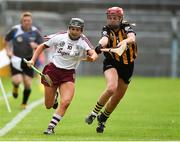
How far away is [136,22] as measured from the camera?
4225 centimetres

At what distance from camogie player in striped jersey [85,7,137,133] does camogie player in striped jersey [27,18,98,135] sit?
39 cm

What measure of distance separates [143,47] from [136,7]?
16.7 ft

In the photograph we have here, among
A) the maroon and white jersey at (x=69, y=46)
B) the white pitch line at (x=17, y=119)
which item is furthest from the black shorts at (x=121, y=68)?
the white pitch line at (x=17, y=119)

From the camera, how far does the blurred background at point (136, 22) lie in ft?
133

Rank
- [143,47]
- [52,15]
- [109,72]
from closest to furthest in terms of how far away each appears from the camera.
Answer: [109,72]
[143,47]
[52,15]

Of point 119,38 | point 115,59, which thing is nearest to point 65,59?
point 115,59

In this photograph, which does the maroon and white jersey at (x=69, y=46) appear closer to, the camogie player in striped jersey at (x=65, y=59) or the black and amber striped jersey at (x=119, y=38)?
the camogie player in striped jersey at (x=65, y=59)

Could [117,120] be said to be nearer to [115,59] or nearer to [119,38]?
[115,59]

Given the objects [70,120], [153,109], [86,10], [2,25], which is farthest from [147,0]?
[70,120]

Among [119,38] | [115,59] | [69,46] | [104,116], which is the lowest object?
[104,116]

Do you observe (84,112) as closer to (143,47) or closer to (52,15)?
(143,47)

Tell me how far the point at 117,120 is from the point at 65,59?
3.31 meters

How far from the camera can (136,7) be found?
45188 millimetres

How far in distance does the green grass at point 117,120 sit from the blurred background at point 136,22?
12.8m
